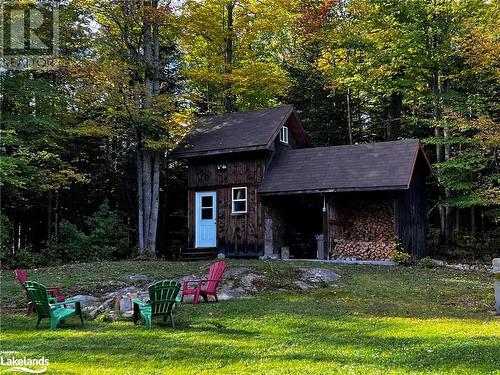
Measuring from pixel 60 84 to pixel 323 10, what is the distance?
516 inches

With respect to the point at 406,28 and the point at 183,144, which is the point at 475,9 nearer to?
the point at 406,28

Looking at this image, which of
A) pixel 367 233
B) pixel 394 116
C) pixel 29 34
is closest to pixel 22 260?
pixel 29 34

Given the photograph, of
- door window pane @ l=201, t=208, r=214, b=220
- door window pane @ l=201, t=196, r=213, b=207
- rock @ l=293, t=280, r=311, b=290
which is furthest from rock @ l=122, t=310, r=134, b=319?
door window pane @ l=201, t=196, r=213, b=207

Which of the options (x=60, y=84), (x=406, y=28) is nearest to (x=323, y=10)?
(x=406, y=28)

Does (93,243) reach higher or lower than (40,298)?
higher

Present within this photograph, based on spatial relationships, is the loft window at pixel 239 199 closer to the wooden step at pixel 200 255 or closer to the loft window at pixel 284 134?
the wooden step at pixel 200 255

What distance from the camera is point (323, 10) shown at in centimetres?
2478

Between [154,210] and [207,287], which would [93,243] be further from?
[207,287]

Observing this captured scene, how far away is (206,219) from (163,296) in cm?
1155

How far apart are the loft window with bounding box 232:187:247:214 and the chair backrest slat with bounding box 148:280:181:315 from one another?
1076 cm

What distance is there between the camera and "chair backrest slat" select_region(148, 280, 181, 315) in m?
7.77

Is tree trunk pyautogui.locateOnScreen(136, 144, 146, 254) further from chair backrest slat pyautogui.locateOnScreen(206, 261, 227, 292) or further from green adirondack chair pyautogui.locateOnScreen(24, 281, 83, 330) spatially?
green adirondack chair pyautogui.locateOnScreen(24, 281, 83, 330)

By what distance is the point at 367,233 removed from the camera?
58.0 ft

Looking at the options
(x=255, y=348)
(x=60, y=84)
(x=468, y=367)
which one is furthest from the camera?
(x=60, y=84)
